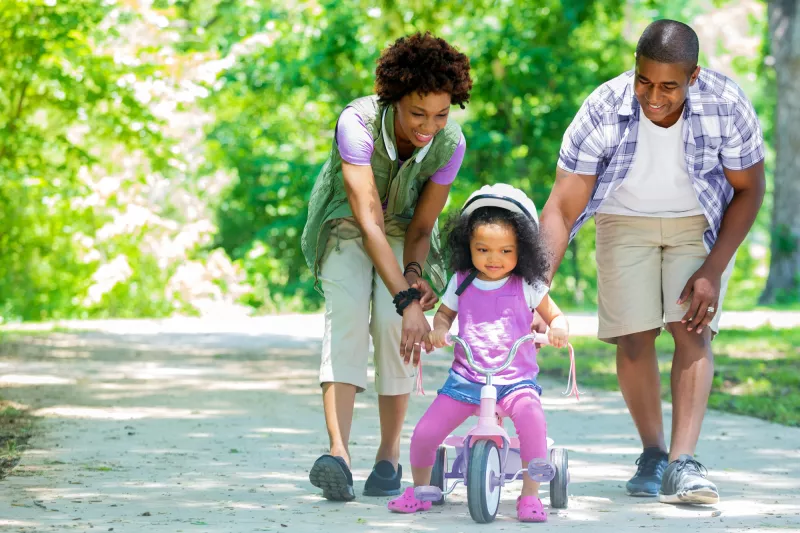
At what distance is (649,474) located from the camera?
5.41 m

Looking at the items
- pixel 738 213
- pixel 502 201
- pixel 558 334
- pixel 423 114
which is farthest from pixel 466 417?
pixel 738 213

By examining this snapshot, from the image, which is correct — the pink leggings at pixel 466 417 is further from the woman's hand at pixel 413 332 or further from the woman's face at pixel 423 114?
the woman's face at pixel 423 114

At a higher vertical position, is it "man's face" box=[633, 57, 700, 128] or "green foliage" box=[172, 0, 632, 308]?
"green foliage" box=[172, 0, 632, 308]

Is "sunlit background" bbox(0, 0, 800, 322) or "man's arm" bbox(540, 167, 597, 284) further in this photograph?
"sunlit background" bbox(0, 0, 800, 322)

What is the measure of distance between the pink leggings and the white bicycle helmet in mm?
711

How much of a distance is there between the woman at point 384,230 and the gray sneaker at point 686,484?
3.61 ft

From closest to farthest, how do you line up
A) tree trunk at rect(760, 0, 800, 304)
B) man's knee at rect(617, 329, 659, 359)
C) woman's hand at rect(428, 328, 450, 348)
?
woman's hand at rect(428, 328, 450, 348), man's knee at rect(617, 329, 659, 359), tree trunk at rect(760, 0, 800, 304)

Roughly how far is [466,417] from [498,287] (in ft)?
1.71

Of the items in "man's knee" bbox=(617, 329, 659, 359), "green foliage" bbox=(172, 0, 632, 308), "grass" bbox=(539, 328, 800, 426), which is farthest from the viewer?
"green foliage" bbox=(172, 0, 632, 308)

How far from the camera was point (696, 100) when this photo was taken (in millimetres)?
→ 5188

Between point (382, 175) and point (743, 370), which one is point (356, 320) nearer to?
point (382, 175)

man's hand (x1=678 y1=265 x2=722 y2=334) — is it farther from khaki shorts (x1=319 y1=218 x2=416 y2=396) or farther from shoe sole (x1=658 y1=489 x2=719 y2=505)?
khaki shorts (x1=319 y1=218 x2=416 y2=396)

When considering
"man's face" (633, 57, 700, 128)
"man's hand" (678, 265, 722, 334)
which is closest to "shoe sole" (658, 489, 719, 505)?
"man's hand" (678, 265, 722, 334)

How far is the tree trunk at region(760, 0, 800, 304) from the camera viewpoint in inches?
728
